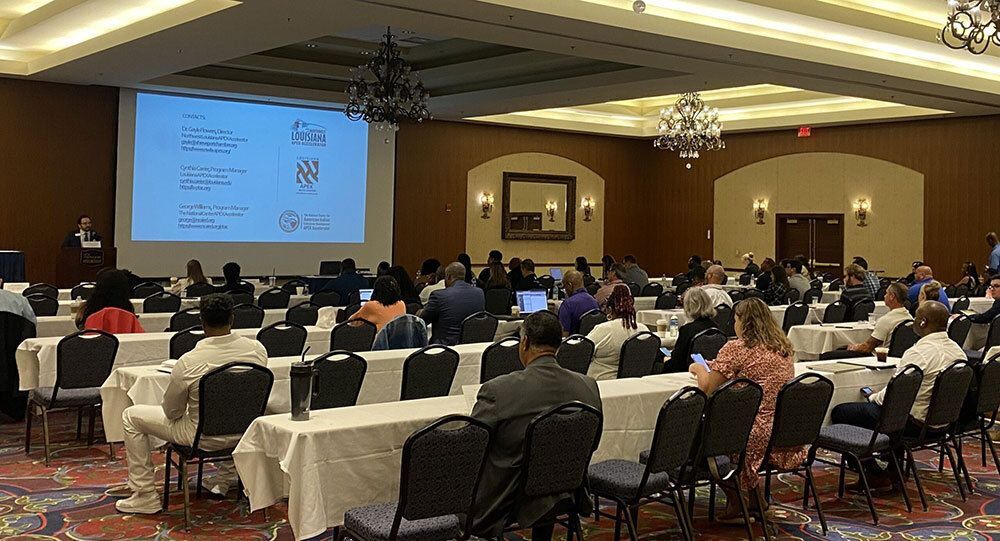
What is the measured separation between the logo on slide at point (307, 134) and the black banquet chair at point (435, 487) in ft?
47.9

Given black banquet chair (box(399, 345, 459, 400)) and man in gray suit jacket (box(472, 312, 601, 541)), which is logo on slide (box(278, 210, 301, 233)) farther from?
man in gray suit jacket (box(472, 312, 601, 541))

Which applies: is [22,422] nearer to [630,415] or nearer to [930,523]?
[630,415]

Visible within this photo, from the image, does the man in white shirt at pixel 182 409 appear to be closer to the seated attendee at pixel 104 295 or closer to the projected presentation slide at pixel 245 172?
the seated attendee at pixel 104 295

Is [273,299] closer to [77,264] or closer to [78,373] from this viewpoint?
[78,373]

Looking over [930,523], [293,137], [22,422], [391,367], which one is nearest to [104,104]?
[293,137]

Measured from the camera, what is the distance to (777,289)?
44.1ft

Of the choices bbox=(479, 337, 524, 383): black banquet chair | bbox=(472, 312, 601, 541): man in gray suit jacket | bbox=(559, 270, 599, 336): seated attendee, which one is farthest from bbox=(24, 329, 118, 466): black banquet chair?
bbox=(559, 270, 599, 336): seated attendee

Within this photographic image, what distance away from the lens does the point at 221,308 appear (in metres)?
5.22

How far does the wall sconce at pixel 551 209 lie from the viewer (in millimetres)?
22109

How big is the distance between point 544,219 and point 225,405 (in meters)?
17.3

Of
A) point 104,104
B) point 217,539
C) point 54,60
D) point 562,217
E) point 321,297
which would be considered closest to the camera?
point 217,539

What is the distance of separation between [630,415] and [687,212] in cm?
1822

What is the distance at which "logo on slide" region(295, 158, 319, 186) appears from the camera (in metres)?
17.9

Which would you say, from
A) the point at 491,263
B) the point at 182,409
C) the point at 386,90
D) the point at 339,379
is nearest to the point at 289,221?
the point at 386,90
